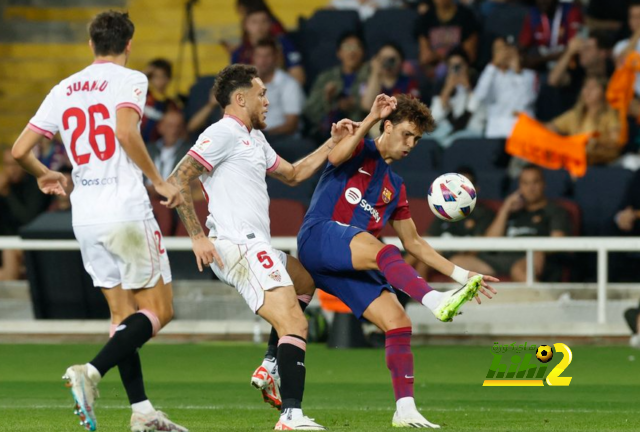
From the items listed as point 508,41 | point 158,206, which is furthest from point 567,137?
point 158,206

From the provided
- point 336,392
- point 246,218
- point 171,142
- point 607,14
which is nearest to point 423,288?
point 246,218

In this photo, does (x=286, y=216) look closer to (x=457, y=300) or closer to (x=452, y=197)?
(x=452, y=197)

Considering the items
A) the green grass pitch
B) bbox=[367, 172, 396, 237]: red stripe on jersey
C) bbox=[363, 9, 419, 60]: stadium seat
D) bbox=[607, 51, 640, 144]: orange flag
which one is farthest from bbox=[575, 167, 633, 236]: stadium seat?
bbox=[367, 172, 396, 237]: red stripe on jersey

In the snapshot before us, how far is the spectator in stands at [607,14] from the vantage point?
55.1 feet

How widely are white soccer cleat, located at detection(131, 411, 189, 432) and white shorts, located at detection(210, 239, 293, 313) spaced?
931 mm

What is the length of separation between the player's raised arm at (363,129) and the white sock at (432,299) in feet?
3.34

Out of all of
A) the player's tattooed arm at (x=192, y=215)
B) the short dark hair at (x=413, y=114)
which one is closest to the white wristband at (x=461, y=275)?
the short dark hair at (x=413, y=114)

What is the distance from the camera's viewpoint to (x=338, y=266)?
25.6 ft

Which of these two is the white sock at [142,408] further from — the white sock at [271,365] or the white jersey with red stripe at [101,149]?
the white sock at [271,365]

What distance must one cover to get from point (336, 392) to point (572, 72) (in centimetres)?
734

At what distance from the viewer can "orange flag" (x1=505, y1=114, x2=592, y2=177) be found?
14656 mm

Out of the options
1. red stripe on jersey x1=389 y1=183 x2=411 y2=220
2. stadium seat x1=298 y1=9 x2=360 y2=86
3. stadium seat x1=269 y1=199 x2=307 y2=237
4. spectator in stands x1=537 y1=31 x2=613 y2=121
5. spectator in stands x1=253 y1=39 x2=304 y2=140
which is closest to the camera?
red stripe on jersey x1=389 y1=183 x2=411 y2=220

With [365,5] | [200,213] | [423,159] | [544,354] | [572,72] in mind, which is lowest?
[544,354]

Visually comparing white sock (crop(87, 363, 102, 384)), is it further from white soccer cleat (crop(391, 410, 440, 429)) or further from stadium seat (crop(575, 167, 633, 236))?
stadium seat (crop(575, 167, 633, 236))
